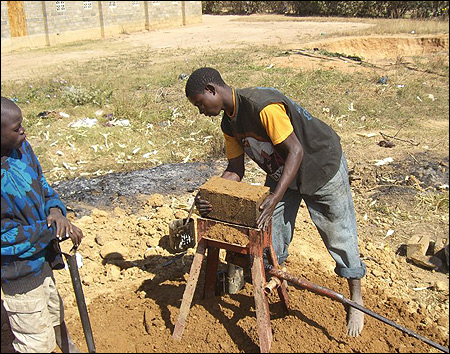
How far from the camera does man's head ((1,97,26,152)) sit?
2383 millimetres

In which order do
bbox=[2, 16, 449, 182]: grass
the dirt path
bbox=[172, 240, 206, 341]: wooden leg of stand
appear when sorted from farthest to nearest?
the dirt path → bbox=[2, 16, 449, 182]: grass → bbox=[172, 240, 206, 341]: wooden leg of stand

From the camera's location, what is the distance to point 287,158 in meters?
2.79

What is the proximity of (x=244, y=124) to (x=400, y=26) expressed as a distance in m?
18.1

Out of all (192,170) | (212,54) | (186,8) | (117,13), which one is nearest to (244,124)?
(192,170)

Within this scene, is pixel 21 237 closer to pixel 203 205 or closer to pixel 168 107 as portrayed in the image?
pixel 203 205

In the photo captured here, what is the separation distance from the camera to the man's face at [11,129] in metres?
2.38

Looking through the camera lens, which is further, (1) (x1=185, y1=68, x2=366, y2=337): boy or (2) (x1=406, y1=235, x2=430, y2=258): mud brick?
(2) (x1=406, y1=235, x2=430, y2=258): mud brick

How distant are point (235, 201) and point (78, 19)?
19866mm

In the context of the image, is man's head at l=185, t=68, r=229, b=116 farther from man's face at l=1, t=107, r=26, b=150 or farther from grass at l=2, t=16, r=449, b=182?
grass at l=2, t=16, r=449, b=182

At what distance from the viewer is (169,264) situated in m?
4.14

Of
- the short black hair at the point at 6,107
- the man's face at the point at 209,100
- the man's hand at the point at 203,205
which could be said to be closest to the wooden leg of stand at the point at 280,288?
the man's hand at the point at 203,205

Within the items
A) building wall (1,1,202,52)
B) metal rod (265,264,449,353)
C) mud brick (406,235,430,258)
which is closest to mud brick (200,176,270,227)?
metal rod (265,264,449,353)

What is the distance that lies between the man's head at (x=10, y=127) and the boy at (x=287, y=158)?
37.7 inches

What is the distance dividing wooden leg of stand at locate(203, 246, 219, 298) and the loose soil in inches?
2.7
